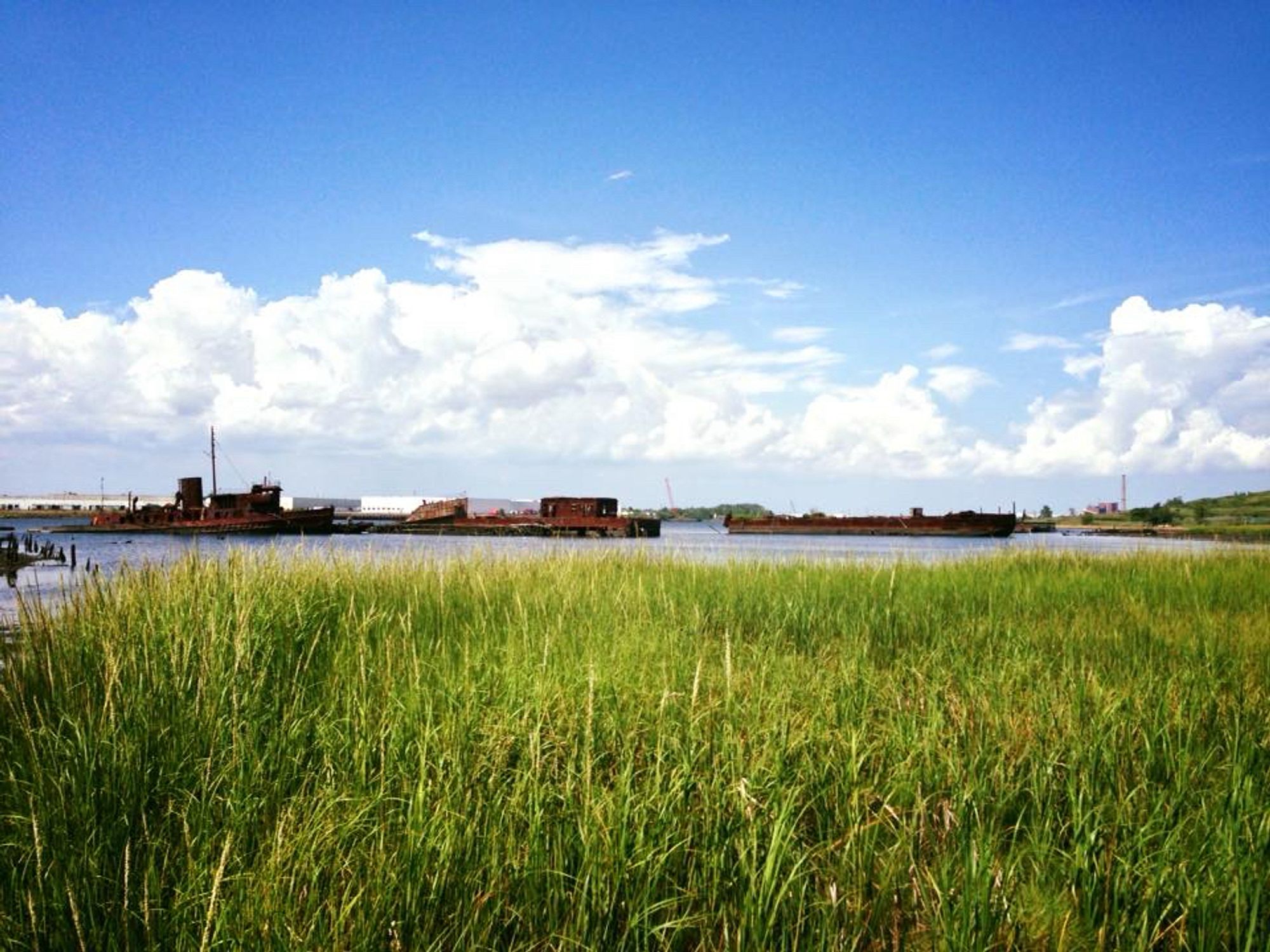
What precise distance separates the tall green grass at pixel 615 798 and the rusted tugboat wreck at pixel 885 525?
72.9 metres

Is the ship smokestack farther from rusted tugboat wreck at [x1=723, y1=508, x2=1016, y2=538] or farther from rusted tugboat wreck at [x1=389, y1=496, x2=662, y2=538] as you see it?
rusted tugboat wreck at [x1=723, y1=508, x2=1016, y2=538]

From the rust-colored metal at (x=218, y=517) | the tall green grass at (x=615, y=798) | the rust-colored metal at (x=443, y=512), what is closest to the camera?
the tall green grass at (x=615, y=798)

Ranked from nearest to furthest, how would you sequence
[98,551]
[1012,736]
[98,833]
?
[98,833]
[1012,736]
[98,551]

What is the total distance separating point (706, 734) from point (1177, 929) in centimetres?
204

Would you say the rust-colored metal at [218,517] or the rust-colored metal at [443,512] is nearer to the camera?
the rust-colored metal at [218,517]

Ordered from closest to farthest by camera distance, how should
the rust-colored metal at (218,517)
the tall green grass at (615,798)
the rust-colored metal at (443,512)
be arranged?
the tall green grass at (615,798) < the rust-colored metal at (218,517) < the rust-colored metal at (443,512)

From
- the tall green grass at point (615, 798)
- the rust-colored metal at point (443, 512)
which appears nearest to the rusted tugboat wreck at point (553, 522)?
the rust-colored metal at point (443, 512)

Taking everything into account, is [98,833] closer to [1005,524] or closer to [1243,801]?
[1243,801]

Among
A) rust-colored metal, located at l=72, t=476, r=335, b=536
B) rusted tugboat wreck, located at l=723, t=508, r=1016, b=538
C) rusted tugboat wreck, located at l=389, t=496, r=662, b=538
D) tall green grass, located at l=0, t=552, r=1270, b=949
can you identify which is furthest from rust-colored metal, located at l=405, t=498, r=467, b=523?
tall green grass, located at l=0, t=552, r=1270, b=949

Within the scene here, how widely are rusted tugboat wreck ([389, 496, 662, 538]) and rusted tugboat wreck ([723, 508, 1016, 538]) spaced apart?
12732 millimetres

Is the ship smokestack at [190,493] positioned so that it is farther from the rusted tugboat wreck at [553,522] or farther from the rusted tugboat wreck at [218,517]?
the rusted tugboat wreck at [553,522]

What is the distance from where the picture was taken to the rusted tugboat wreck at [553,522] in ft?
205

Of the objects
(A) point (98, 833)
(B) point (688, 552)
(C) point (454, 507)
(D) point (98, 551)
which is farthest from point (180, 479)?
(A) point (98, 833)

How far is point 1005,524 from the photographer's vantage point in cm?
7594
